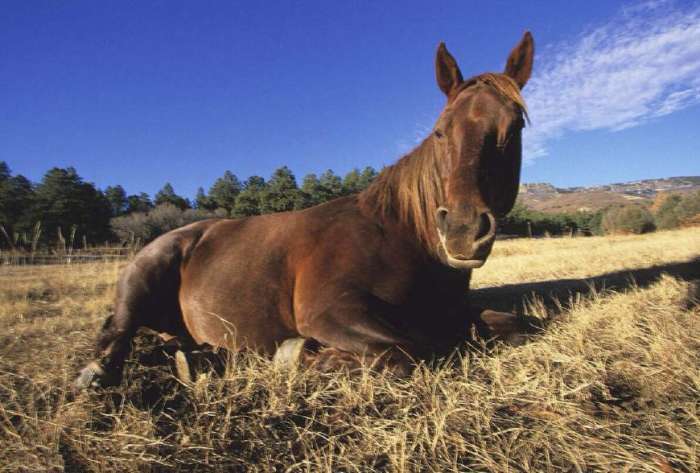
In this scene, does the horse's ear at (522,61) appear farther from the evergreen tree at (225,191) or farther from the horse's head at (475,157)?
the evergreen tree at (225,191)

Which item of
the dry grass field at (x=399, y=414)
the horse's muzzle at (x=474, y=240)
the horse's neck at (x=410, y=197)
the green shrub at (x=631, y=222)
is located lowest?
the dry grass field at (x=399, y=414)

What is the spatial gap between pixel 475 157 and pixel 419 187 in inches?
27.1

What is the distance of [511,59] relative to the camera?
2.93 m

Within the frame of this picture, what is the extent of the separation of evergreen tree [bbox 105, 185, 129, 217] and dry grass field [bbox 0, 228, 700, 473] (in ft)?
196

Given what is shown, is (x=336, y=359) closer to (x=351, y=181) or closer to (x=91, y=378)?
(x=91, y=378)

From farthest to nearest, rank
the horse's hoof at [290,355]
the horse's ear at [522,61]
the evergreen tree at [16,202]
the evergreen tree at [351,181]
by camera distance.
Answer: the evergreen tree at [351,181], the evergreen tree at [16,202], the horse's ear at [522,61], the horse's hoof at [290,355]

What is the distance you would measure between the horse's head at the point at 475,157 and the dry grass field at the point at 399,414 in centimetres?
70

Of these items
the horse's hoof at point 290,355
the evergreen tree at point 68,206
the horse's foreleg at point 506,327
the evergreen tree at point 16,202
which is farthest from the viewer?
the evergreen tree at point 68,206

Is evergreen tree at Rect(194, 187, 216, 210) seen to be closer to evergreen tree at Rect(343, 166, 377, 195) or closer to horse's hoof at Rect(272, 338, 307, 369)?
evergreen tree at Rect(343, 166, 377, 195)

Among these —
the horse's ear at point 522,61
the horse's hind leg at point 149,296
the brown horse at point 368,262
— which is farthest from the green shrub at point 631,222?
the horse's hind leg at point 149,296

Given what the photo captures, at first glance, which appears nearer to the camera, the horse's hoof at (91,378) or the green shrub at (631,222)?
the horse's hoof at (91,378)

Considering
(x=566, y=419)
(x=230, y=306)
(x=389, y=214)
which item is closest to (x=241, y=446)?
(x=566, y=419)

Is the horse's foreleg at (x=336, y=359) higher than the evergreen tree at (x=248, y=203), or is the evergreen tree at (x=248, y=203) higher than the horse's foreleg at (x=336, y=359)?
the evergreen tree at (x=248, y=203)

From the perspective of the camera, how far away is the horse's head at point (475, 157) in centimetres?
198
